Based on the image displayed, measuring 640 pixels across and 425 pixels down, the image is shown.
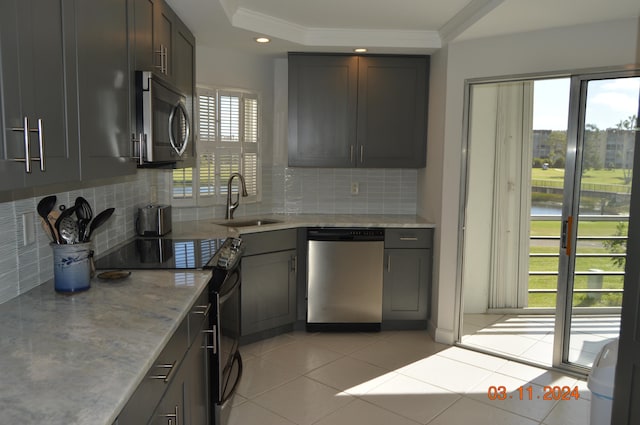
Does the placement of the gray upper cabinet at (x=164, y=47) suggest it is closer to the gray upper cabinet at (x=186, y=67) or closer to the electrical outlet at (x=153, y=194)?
the gray upper cabinet at (x=186, y=67)

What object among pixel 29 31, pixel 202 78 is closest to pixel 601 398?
pixel 29 31

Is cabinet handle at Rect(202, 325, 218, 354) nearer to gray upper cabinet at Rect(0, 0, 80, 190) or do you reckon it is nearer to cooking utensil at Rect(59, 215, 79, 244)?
cooking utensil at Rect(59, 215, 79, 244)

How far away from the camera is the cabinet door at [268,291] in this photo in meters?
3.75

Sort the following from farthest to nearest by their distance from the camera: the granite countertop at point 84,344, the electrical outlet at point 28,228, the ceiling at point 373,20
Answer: the ceiling at point 373,20 < the electrical outlet at point 28,228 < the granite countertop at point 84,344

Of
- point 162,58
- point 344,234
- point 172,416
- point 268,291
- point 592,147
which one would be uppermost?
point 162,58

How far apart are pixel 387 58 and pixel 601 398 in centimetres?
296

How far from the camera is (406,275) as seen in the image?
4.15 meters

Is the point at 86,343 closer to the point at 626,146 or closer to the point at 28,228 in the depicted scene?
the point at 28,228

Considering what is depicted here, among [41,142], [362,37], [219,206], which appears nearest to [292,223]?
[219,206]

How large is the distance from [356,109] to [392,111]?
31 cm

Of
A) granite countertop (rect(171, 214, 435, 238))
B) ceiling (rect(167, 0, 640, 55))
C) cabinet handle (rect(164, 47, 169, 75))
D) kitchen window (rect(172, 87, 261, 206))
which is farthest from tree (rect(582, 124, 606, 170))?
cabinet handle (rect(164, 47, 169, 75))

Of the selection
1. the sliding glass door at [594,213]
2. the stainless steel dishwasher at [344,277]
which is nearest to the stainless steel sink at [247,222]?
the stainless steel dishwasher at [344,277]

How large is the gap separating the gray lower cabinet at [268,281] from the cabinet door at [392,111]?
1.04m
